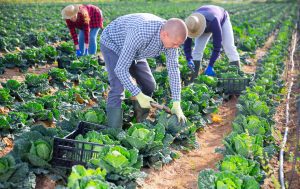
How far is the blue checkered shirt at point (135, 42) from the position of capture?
424cm

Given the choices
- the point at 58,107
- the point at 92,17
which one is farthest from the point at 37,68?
the point at 58,107

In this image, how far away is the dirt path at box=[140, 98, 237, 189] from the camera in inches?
179

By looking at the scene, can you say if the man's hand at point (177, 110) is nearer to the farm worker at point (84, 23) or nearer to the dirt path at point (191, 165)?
the dirt path at point (191, 165)

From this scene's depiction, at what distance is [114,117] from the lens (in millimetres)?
4961

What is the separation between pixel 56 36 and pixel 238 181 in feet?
38.3

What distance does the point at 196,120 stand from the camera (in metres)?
6.02

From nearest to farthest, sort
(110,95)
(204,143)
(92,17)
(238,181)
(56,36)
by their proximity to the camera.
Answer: (238,181)
(110,95)
(204,143)
(92,17)
(56,36)

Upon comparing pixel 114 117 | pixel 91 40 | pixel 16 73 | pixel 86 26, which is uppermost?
pixel 86 26

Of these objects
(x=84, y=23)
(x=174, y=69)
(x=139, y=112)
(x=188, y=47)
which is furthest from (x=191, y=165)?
(x=84, y=23)

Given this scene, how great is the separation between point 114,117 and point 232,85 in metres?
3.67

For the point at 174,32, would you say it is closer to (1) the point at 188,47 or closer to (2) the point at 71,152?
(2) the point at 71,152

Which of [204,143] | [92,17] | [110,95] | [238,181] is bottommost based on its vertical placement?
[204,143]

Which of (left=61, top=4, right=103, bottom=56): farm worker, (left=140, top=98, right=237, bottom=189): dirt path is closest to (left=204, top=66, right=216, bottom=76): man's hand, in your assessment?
(left=140, top=98, right=237, bottom=189): dirt path

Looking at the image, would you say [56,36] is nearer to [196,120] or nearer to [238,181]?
[196,120]
